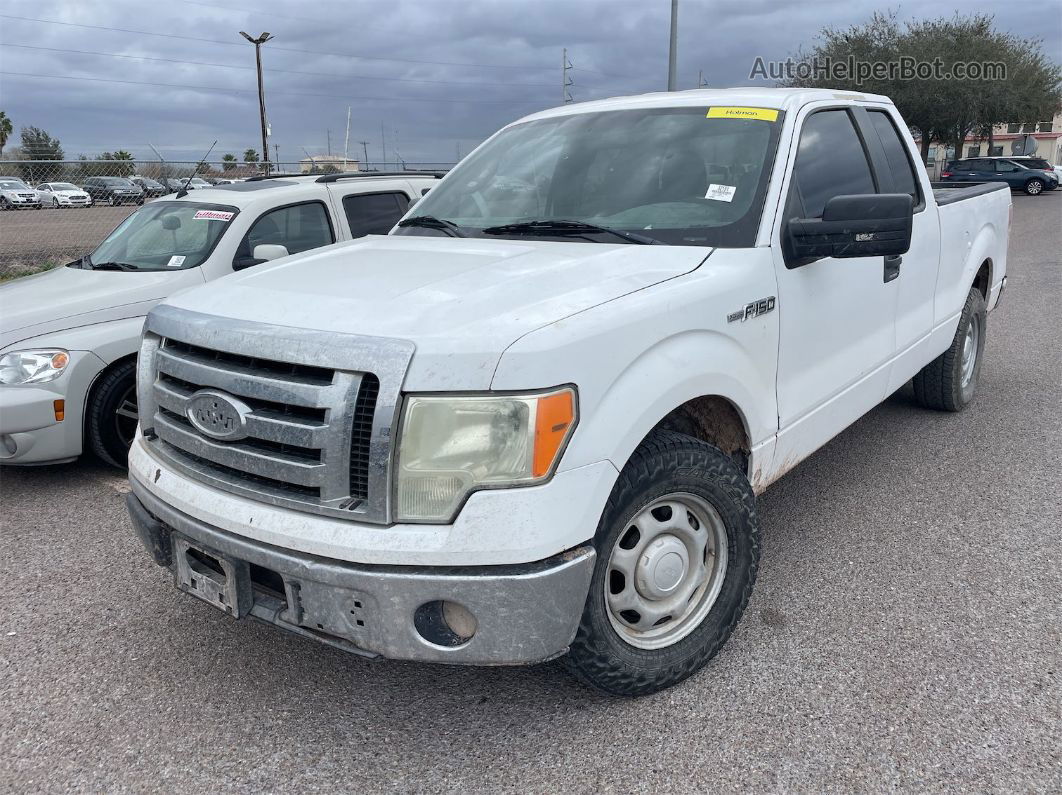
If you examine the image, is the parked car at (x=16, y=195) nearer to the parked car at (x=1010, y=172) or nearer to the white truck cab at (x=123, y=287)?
the white truck cab at (x=123, y=287)

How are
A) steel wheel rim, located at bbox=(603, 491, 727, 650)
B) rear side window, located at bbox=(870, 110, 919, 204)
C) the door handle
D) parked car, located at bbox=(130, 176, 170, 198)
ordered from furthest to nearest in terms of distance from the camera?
parked car, located at bbox=(130, 176, 170, 198) < rear side window, located at bbox=(870, 110, 919, 204) < the door handle < steel wheel rim, located at bbox=(603, 491, 727, 650)

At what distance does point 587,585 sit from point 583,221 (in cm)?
159

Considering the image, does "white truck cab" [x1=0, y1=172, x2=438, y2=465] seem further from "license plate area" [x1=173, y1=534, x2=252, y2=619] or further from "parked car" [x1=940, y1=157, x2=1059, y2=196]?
"parked car" [x1=940, y1=157, x2=1059, y2=196]

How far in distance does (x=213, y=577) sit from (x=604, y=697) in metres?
1.27

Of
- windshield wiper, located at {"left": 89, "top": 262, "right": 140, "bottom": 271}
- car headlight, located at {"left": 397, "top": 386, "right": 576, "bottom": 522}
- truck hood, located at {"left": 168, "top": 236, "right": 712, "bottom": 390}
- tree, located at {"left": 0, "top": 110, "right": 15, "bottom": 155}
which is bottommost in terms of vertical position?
car headlight, located at {"left": 397, "top": 386, "right": 576, "bottom": 522}

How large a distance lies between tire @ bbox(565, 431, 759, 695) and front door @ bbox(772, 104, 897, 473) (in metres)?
0.55

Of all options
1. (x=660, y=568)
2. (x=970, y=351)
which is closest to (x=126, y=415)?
(x=660, y=568)

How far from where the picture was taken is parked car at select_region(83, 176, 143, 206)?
43.3 ft

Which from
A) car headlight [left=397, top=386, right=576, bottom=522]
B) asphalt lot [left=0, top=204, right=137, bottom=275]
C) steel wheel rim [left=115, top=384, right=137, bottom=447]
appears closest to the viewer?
car headlight [left=397, top=386, right=576, bottom=522]

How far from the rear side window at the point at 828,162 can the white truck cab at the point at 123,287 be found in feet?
9.48

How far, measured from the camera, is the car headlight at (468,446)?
7.36ft

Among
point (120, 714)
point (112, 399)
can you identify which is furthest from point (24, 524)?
point (120, 714)

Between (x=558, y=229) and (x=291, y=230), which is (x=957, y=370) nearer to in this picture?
(x=558, y=229)

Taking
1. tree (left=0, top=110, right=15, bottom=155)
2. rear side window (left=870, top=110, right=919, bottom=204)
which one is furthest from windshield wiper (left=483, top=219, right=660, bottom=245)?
tree (left=0, top=110, right=15, bottom=155)
